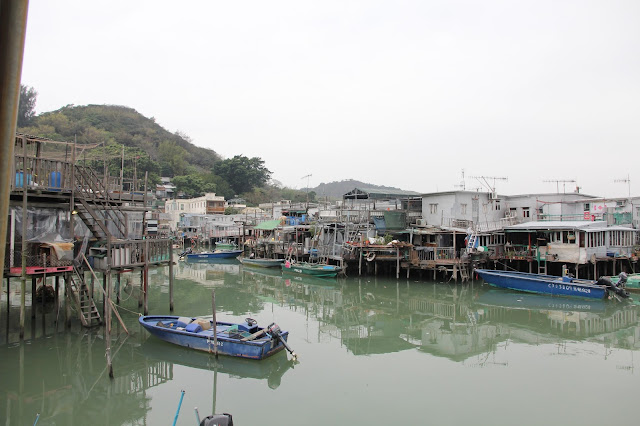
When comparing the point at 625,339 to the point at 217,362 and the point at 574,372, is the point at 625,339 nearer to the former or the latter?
the point at 574,372

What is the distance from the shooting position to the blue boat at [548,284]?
22.1 metres

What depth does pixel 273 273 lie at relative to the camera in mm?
34844

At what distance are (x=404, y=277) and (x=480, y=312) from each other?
377 inches

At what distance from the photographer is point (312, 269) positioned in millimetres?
30703

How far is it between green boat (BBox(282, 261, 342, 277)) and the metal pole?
2859 centimetres

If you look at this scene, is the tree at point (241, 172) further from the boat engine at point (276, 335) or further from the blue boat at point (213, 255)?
the boat engine at point (276, 335)

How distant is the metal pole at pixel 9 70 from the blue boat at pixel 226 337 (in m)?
12.1

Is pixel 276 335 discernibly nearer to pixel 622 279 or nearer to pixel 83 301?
pixel 83 301

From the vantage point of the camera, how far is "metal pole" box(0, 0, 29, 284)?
1.26 metres

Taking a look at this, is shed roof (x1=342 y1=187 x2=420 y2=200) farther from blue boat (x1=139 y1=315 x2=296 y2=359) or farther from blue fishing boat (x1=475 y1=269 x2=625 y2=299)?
blue boat (x1=139 y1=315 x2=296 y2=359)

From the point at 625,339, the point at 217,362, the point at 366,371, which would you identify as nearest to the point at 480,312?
the point at 625,339

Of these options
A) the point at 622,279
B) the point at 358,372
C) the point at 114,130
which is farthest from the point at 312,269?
the point at 114,130

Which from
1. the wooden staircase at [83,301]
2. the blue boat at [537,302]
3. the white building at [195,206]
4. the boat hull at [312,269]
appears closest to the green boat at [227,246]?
the white building at [195,206]

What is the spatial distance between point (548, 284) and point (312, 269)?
49.4 ft
